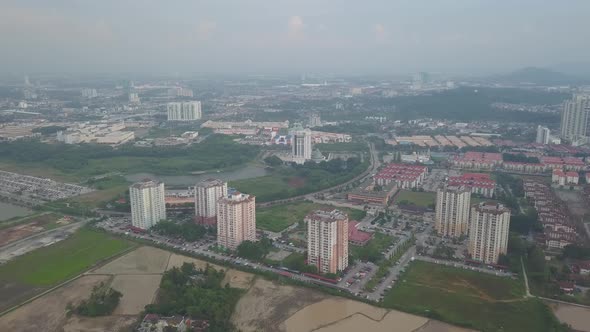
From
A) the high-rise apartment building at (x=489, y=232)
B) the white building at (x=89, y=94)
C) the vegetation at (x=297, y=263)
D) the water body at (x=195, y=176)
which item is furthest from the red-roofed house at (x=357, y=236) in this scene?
the white building at (x=89, y=94)

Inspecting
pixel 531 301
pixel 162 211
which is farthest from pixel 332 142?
pixel 531 301

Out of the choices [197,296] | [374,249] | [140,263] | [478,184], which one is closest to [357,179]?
[478,184]

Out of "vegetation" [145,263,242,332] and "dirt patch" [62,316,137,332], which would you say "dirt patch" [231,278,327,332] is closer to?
"vegetation" [145,263,242,332]

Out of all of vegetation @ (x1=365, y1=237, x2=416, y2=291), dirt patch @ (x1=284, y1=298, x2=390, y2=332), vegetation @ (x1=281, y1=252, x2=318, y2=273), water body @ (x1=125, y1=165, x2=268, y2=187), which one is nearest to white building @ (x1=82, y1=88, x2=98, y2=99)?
water body @ (x1=125, y1=165, x2=268, y2=187)

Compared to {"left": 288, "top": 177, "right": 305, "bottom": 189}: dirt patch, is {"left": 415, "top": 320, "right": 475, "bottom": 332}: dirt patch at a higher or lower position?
lower

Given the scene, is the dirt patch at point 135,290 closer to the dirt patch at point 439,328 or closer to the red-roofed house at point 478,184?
the dirt patch at point 439,328

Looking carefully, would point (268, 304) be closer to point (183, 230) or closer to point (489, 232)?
point (183, 230)
